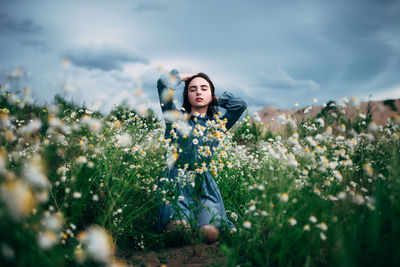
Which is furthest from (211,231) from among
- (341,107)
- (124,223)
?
(341,107)

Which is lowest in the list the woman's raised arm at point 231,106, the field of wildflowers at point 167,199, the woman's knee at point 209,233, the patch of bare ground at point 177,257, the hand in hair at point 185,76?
the patch of bare ground at point 177,257

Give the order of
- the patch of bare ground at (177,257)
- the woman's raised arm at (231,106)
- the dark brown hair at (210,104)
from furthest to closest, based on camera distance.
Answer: the dark brown hair at (210,104) < the woman's raised arm at (231,106) < the patch of bare ground at (177,257)

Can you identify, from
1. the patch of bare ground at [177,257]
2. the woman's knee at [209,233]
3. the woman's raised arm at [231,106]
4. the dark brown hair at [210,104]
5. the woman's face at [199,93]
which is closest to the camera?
the patch of bare ground at [177,257]

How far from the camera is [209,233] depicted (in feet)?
8.67

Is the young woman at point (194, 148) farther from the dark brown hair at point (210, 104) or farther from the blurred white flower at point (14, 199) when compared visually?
the blurred white flower at point (14, 199)

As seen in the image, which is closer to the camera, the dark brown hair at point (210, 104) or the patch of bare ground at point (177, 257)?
the patch of bare ground at point (177, 257)

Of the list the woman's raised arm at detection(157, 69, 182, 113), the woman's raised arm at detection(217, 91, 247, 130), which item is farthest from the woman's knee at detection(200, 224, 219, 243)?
the woman's raised arm at detection(157, 69, 182, 113)

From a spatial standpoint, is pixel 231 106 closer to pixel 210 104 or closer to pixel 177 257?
pixel 210 104

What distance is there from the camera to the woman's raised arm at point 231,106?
3574 mm

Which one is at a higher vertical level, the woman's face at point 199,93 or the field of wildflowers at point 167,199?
the woman's face at point 199,93

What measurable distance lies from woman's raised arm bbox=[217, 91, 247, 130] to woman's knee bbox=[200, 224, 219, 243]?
153 cm

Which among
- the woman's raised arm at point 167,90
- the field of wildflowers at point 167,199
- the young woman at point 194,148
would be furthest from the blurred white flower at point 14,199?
the woman's raised arm at point 167,90

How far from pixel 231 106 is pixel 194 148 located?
1.09 meters

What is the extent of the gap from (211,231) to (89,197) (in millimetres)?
1401
